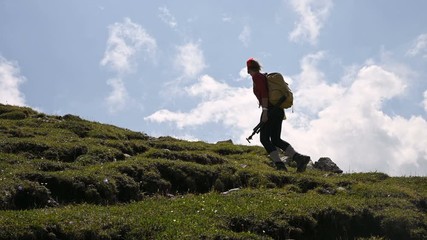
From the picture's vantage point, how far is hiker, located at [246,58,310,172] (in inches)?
771

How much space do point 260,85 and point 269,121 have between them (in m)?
1.35

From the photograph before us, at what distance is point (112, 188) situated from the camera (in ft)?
49.4

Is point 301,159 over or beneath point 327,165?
beneath

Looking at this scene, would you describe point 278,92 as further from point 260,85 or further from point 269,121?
point 269,121

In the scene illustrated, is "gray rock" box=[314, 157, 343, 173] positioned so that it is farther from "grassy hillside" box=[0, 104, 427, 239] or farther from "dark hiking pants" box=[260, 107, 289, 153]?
"dark hiking pants" box=[260, 107, 289, 153]

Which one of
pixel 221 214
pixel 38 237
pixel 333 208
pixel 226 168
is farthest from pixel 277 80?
pixel 38 237

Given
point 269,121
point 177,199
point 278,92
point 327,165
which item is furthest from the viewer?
point 327,165

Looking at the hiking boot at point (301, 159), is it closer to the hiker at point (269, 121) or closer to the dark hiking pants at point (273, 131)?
the hiker at point (269, 121)

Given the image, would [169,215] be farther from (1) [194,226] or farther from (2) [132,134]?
(2) [132,134]

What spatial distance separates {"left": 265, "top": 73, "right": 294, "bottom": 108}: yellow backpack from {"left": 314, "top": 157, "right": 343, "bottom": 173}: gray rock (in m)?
5.43

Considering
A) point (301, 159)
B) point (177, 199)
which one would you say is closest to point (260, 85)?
point (301, 159)

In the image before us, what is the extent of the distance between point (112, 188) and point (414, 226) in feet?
26.2

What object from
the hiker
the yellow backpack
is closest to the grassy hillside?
the hiker

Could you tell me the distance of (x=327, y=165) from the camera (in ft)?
79.2
